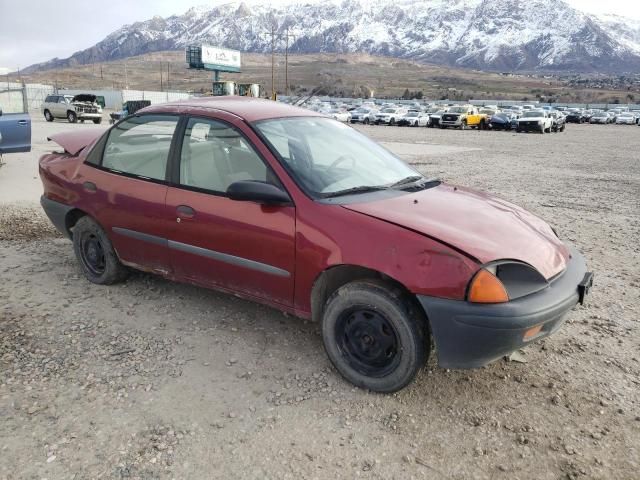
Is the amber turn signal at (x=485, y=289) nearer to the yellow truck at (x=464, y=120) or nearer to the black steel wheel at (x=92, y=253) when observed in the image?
the black steel wheel at (x=92, y=253)

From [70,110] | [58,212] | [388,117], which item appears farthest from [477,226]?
[388,117]

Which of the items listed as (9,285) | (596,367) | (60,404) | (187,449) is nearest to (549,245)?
(596,367)

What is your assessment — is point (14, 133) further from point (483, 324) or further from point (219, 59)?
point (219, 59)

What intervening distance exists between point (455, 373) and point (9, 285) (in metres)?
3.80

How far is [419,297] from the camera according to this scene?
2896 mm

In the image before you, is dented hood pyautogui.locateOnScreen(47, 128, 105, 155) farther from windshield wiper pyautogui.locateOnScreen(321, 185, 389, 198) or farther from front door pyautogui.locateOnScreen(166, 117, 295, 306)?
windshield wiper pyautogui.locateOnScreen(321, 185, 389, 198)

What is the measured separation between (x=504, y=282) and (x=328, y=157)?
5.05ft

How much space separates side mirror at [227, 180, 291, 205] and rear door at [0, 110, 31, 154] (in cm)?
806

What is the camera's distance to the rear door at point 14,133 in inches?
376

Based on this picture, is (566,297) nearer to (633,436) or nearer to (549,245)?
(549,245)

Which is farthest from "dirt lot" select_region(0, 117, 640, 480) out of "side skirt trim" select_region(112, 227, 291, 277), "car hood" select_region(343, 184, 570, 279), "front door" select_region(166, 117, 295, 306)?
"car hood" select_region(343, 184, 570, 279)

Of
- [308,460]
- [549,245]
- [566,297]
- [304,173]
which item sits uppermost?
[304,173]

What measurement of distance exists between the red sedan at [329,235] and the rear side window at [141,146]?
13mm

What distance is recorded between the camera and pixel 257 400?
315cm
